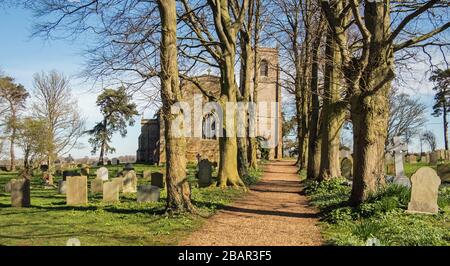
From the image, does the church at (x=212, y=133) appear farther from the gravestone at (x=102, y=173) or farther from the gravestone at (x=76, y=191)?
the gravestone at (x=76, y=191)

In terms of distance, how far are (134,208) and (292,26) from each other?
19.6 metres

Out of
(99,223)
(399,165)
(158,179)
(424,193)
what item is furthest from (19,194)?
(399,165)

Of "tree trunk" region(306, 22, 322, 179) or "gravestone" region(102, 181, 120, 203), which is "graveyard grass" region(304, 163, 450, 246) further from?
"tree trunk" region(306, 22, 322, 179)

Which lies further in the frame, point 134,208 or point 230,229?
point 134,208

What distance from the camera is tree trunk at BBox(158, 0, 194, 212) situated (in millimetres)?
10750

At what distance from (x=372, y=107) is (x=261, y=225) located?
4183mm

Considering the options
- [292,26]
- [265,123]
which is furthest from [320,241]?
[265,123]

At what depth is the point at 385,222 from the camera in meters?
9.05

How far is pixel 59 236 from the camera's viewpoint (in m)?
8.34

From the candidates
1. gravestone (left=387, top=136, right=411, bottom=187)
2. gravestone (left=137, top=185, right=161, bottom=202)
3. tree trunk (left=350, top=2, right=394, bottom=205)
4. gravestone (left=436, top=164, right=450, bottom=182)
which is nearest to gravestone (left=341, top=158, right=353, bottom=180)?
gravestone (left=387, top=136, right=411, bottom=187)

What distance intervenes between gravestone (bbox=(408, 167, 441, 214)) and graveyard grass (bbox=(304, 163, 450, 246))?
0.23m

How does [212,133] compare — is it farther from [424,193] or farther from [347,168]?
[424,193]

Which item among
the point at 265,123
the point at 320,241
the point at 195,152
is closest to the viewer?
the point at 320,241
